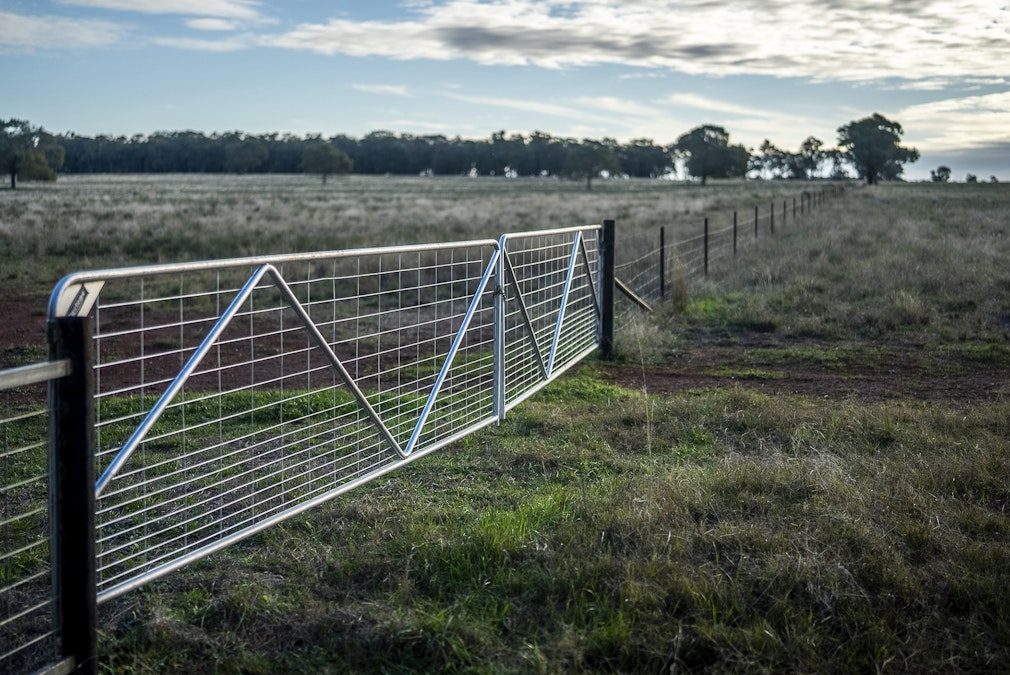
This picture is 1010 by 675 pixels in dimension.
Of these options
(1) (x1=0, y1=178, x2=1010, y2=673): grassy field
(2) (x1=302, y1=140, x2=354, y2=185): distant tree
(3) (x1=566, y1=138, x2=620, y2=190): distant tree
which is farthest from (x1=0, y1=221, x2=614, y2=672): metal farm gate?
(2) (x1=302, y1=140, x2=354, y2=185): distant tree

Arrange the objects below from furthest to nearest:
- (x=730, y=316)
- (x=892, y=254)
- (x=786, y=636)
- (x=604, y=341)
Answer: (x=892, y=254) < (x=730, y=316) < (x=604, y=341) < (x=786, y=636)

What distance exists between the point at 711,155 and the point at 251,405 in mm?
102140

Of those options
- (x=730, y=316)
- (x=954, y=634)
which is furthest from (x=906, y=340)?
(x=954, y=634)

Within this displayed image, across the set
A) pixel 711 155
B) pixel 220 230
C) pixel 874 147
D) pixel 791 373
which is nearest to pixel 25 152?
pixel 220 230

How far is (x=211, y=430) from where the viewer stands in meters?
6.70

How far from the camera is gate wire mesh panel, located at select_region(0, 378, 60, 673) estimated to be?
3111 mm

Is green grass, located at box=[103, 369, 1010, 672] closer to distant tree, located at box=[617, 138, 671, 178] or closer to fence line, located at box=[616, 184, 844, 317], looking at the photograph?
fence line, located at box=[616, 184, 844, 317]

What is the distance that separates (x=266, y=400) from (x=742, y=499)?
4.39 meters

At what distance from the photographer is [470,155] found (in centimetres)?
13162

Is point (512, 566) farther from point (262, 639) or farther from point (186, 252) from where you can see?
point (186, 252)

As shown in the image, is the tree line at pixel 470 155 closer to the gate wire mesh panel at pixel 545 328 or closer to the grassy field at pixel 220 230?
the grassy field at pixel 220 230

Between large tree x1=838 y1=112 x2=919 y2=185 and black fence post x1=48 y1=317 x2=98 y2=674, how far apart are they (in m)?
107

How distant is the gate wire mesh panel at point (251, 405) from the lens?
384 cm

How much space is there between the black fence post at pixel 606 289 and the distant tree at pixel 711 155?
310 ft
